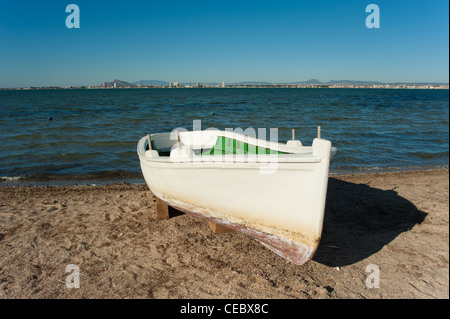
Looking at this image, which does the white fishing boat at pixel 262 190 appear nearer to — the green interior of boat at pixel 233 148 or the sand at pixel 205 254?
the green interior of boat at pixel 233 148

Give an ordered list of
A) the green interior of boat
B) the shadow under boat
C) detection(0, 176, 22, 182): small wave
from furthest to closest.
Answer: detection(0, 176, 22, 182): small wave → the green interior of boat → the shadow under boat

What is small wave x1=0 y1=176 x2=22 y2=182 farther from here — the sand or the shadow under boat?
the shadow under boat

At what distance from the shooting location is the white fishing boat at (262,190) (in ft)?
11.5

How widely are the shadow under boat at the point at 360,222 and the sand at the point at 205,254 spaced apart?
18 mm

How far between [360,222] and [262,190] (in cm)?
274

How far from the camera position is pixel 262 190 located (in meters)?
3.82

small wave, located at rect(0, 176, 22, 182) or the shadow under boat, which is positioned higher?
small wave, located at rect(0, 176, 22, 182)

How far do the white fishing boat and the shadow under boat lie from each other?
0.89 meters

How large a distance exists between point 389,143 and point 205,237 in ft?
38.8

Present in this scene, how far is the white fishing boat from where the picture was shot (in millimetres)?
3490

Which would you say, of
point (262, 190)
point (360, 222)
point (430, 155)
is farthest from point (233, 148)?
point (430, 155)

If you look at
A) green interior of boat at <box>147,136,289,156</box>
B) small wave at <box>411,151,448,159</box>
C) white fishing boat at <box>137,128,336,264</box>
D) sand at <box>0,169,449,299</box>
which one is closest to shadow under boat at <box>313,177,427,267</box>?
sand at <box>0,169,449,299</box>

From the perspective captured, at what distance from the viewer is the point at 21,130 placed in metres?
17.1

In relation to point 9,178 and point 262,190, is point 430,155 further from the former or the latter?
point 9,178
